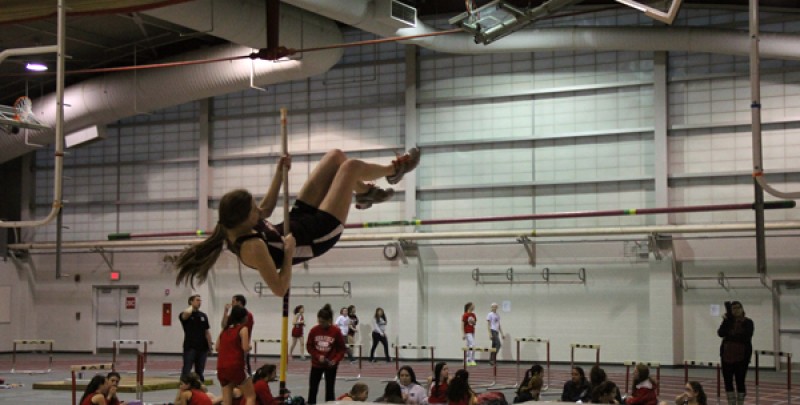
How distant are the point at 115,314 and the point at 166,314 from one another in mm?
2071

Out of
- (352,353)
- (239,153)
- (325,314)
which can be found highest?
(239,153)

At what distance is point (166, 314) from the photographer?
2695cm

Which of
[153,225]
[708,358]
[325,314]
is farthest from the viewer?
[153,225]

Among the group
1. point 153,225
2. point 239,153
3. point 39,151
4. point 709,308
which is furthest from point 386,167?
point 39,151

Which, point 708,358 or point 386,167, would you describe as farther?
point 708,358

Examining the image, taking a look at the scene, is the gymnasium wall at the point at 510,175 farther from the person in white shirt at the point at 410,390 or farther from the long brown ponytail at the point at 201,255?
the long brown ponytail at the point at 201,255

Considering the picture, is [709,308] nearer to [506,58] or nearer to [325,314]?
[506,58]

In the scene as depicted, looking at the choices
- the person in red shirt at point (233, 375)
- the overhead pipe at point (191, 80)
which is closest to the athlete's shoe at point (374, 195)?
the person in red shirt at point (233, 375)

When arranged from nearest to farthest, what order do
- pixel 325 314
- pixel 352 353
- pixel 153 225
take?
pixel 325 314, pixel 352 353, pixel 153 225

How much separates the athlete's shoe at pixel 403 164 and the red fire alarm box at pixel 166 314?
70.9ft

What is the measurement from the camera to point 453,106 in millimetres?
23625

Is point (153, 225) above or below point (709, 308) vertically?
above

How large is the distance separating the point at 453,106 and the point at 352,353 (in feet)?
23.0

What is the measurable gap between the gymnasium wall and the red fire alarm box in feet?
0.50
